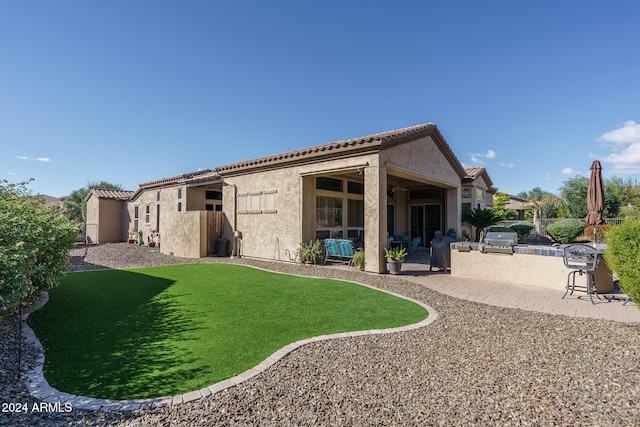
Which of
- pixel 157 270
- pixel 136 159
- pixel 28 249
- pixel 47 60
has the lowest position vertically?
pixel 157 270

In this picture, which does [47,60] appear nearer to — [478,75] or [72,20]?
[72,20]

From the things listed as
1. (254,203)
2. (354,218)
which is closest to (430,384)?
(254,203)

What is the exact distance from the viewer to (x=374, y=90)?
17.3m

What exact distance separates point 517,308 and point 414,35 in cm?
1254

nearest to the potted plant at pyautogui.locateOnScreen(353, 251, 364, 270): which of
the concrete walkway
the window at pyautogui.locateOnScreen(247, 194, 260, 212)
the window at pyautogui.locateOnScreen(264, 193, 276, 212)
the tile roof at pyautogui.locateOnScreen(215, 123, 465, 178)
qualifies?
the concrete walkway

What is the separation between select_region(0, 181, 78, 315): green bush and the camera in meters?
4.15

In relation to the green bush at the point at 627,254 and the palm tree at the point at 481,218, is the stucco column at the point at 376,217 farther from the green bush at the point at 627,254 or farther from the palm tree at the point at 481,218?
the palm tree at the point at 481,218

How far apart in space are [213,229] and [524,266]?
46.4 ft

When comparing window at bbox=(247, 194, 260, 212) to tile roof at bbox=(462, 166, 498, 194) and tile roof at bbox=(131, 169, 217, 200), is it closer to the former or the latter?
tile roof at bbox=(131, 169, 217, 200)

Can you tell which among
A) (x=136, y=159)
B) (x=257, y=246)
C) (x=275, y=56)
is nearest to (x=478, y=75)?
(x=275, y=56)

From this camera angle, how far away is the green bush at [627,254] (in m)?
4.70

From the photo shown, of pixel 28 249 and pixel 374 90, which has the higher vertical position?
pixel 374 90

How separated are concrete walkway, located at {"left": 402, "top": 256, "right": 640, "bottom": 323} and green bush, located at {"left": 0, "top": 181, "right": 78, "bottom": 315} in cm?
870

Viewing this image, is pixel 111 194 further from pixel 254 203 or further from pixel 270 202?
pixel 270 202
